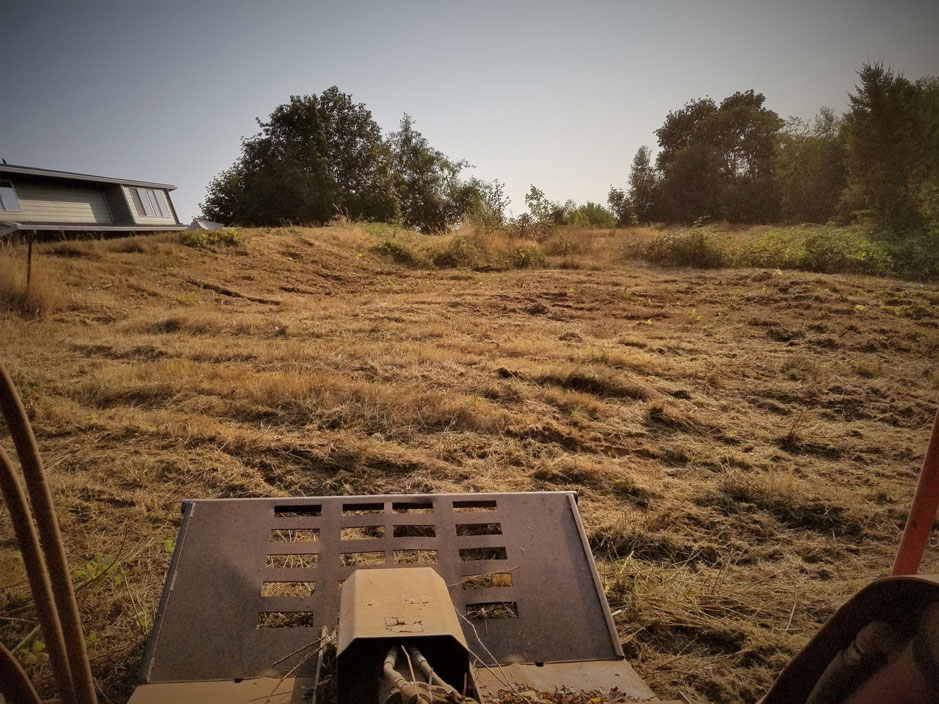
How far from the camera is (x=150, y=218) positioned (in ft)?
56.1

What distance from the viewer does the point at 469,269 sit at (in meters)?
12.5

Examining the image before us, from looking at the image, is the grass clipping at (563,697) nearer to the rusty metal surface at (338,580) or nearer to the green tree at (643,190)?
the rusty metal surface at (338,580)

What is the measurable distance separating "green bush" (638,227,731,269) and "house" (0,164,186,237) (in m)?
13.3

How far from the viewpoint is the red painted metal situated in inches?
40.8

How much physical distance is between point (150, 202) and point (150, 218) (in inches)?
22.2

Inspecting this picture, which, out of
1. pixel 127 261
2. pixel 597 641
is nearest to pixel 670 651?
pixel 597 641

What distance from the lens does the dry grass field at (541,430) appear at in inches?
88.8

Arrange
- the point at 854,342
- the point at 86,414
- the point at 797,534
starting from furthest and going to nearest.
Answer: the point at 854,342
the point at 86,414
the point at 797,534

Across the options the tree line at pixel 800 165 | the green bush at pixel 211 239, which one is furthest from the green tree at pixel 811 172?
the green bush at pixel 211 239

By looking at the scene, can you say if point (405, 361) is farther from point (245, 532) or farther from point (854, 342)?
point (854, 342)

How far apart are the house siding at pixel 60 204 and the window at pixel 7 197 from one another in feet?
0.43

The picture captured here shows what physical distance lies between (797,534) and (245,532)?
2.61 metres

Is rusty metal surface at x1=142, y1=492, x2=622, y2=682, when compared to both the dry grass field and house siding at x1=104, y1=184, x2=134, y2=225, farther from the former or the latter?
house siding at x1=104, y1=184, x2=134, y2=225

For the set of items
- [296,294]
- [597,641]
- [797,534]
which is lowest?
[797,534]
